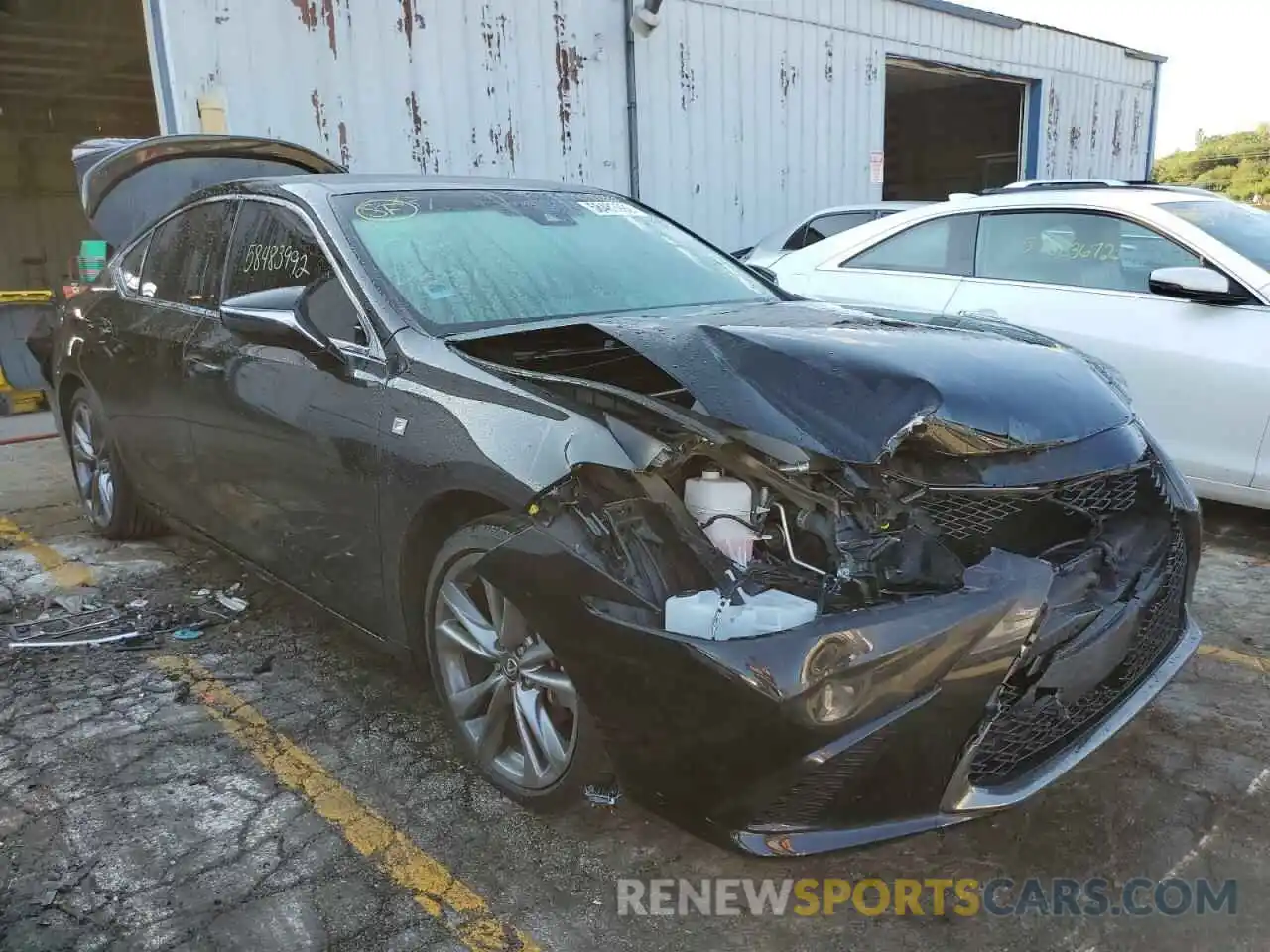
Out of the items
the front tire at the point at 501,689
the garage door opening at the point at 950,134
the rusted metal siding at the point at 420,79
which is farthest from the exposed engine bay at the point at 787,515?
the garage door opening at the point at 950,134

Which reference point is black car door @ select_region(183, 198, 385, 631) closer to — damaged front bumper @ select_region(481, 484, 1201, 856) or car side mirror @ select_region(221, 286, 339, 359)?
car side mirror @ select_region(221, 286, 339, 359)

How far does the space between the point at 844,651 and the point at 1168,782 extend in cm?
139

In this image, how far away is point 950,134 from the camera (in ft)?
58.3

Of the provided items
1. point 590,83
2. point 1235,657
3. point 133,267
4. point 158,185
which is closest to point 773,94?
point 590,83

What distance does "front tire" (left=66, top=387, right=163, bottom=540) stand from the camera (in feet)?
15.2

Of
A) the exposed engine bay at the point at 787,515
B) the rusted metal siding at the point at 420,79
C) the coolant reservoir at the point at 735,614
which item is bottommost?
the coolant reservoir at the point at 735,614

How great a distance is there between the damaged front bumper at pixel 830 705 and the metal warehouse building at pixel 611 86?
6092mm

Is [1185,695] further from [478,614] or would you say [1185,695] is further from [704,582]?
[478,614]

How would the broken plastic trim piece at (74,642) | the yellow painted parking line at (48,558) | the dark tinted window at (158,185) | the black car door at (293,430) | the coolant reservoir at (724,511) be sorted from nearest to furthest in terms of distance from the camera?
1. the coolant reservoir at (724,511)
2. the black car door at (293,430)
3. the broken plastic trim piece at (74,642)
4. the yellow painted parking line at (48,558)
5. the dark tinted window at (158,185)

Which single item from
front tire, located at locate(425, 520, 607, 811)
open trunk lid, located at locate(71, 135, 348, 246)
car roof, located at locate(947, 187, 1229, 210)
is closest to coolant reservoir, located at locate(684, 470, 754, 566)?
front tire, located at locate(425, 520, 607, 811)

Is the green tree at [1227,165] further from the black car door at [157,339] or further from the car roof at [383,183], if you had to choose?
the black car door at [157,339]

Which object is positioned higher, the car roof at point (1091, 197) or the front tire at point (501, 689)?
the car roof at point (1091, 197)

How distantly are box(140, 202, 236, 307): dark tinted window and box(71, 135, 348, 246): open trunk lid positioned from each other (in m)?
1.26

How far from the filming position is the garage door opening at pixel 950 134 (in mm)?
15500
